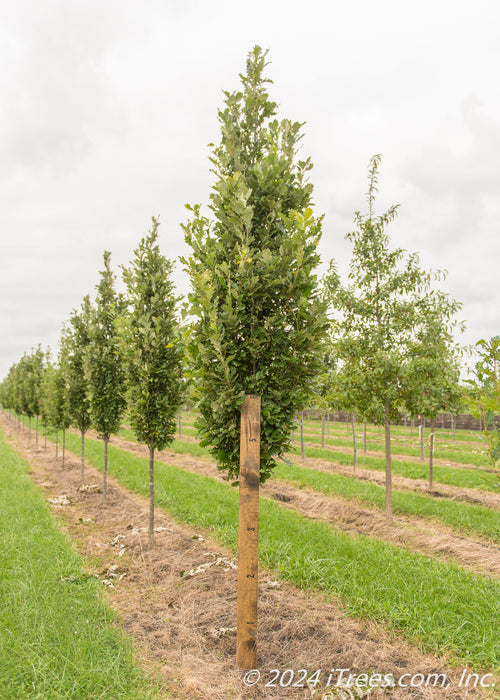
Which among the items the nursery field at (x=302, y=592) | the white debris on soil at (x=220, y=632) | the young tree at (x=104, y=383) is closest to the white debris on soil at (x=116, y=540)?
the nursery field at (x=302, y=592)

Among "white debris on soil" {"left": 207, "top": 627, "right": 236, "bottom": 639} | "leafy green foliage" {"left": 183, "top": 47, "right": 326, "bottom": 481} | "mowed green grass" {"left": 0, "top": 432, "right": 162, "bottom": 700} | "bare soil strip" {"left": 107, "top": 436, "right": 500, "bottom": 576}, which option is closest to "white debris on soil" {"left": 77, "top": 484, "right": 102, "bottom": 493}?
"bare soil strip" {"left": 107, "top": 436, "right": 500, "bottom": 576}

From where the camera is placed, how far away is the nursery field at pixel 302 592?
3727 millimetres

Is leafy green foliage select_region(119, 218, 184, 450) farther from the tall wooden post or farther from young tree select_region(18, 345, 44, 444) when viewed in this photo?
young tree select_region(18, 345, 44, 444)

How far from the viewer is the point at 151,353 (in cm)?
750

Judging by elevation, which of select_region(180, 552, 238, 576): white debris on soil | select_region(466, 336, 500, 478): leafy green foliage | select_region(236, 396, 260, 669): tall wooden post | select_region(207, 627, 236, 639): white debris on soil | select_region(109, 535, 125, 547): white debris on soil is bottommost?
select_region(109, 535, 125, 547): white debris on soil

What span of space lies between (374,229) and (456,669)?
8.01 m

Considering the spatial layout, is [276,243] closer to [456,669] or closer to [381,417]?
[456,669]

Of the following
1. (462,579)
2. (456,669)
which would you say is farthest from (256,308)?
(462,579)

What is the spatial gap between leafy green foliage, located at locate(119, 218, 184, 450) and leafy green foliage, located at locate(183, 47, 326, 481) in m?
3.36

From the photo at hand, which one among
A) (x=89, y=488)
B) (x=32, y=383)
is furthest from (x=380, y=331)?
(x=32, y=383)

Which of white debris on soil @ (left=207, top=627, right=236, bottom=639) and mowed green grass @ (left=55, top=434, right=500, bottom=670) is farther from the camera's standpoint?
white debris on soil @ (left=207, top=627, right=236, bottom=639)

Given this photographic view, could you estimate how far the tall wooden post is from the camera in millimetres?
3840

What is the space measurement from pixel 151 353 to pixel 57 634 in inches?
173

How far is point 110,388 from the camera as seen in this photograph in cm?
1044
